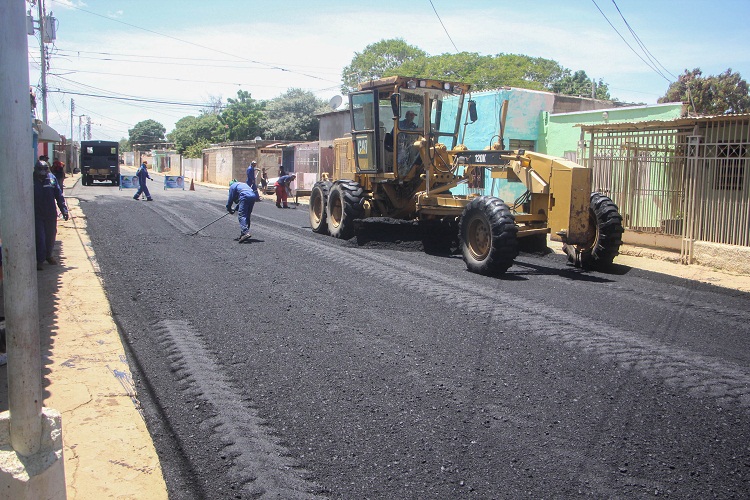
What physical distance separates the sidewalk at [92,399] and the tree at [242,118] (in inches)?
2087

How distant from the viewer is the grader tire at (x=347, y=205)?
1342cm

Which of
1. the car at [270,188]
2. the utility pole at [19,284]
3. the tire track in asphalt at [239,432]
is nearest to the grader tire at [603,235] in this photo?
the tire track in asphalt at [239,432]

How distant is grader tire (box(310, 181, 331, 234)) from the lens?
48.8ft

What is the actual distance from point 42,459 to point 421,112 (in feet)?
35.4

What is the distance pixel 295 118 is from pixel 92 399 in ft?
165

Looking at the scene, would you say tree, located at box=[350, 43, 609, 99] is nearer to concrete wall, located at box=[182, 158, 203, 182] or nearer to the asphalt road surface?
concrete wall, located at box=[182, 158, 203, 182]

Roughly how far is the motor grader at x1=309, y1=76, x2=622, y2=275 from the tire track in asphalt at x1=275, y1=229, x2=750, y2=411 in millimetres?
1204

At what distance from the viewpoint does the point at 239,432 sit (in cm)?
423

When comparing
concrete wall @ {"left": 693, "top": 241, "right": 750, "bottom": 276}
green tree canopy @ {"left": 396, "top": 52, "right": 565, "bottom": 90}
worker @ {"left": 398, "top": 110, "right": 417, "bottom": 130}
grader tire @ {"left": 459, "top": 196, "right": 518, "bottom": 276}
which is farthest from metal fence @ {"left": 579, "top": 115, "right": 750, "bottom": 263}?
green tree canopy @ {"left": 396, "top": 52, "right": 565, "bottom": 90}

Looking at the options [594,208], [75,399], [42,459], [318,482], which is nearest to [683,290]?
[594,208]

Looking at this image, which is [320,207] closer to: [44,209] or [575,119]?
[44,209]

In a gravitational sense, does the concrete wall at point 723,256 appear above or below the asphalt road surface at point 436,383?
above

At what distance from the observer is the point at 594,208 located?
34.3 ft

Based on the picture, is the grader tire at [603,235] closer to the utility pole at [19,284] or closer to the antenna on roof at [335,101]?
the utility pole at [19,284]
